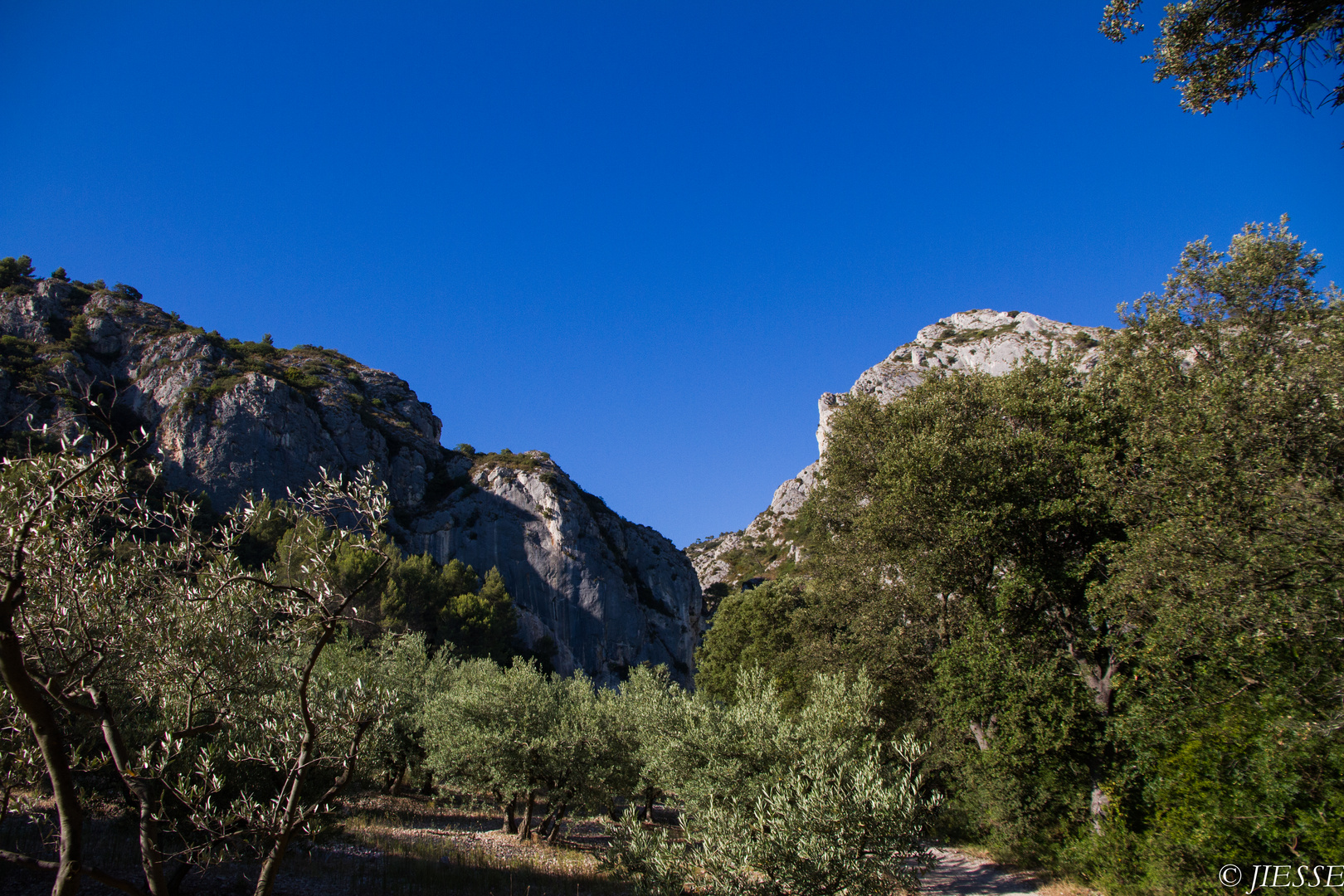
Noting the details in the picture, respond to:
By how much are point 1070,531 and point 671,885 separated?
15.5 meters

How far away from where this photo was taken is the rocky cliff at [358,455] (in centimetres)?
6612

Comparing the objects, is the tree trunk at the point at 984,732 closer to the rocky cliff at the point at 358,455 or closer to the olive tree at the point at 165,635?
the olive tree at the point at 165,635

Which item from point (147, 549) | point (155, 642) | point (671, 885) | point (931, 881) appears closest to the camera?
point (155, 642)

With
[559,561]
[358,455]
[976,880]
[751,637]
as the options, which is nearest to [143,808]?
[976,880]

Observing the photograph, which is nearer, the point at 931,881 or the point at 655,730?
the point at 655,730

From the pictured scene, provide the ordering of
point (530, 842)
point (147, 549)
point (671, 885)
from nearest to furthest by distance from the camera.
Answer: point (147, 549), point (671, 885), point (530, 842)

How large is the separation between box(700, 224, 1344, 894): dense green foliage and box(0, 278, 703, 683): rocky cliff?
59.4 m

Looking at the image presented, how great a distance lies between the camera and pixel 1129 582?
544 inches

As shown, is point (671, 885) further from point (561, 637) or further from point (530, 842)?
point (561, 637)

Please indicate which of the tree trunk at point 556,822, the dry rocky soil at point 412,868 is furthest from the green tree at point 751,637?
the tree trunk at point 556,822

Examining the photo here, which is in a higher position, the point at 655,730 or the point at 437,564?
the point at 437,564

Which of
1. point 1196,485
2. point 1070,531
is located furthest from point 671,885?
point 1070,531

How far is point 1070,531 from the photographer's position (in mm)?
19109

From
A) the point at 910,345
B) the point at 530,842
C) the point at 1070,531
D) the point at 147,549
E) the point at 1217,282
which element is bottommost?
the point at 530,842
